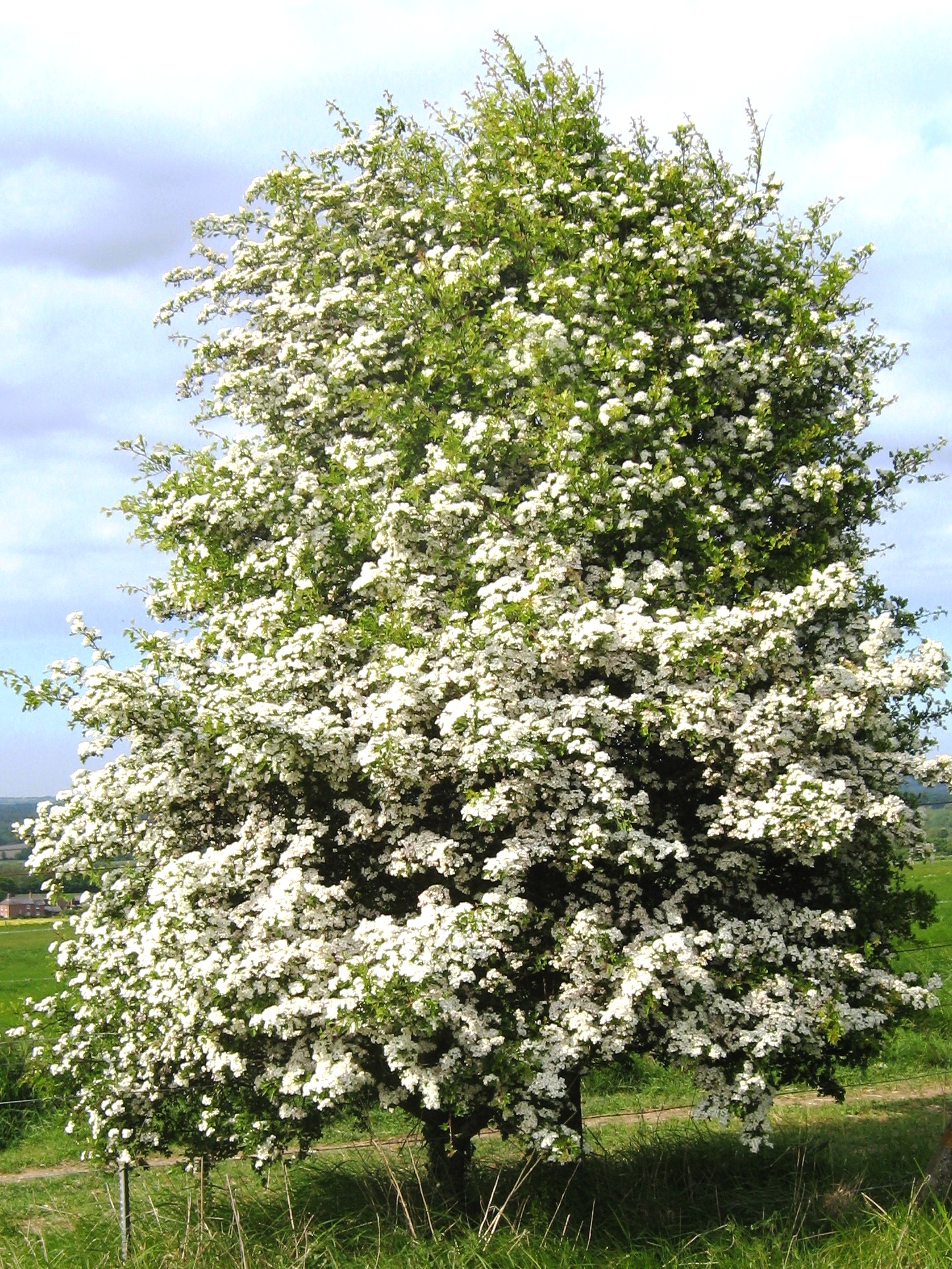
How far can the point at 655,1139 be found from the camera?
12.6 m

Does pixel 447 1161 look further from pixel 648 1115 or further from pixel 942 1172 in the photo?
pixel 648 1115

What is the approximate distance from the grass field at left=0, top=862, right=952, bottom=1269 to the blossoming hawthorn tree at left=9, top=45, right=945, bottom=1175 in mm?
783

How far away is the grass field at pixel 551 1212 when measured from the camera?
915cm

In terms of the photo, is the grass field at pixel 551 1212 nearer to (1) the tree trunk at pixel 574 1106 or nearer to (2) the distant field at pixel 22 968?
(1) the tree trunk at pixel 574 1106

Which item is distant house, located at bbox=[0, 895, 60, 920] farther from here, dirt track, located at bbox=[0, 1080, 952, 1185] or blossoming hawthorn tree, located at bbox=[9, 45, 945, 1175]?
blossoming hawthorn tree, located at bbox=[9, 45, 945, 1175]

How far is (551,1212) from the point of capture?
1034cm

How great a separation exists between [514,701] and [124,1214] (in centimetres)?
550

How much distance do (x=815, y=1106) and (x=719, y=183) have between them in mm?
13971

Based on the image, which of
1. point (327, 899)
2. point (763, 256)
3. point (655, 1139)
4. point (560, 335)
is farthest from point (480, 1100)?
point (763, 256)

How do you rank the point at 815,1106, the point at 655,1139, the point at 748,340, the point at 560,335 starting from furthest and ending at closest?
1. the point at 815,1106
2. the point at 655,1139
3. the point at 748,340
4. the point at 560,335

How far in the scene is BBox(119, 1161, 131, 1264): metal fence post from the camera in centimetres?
995

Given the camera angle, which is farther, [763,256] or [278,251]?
[278,251]

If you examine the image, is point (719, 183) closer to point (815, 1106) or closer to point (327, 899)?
point (327, 899)

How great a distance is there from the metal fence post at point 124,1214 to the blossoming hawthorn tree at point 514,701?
0.23 metres
